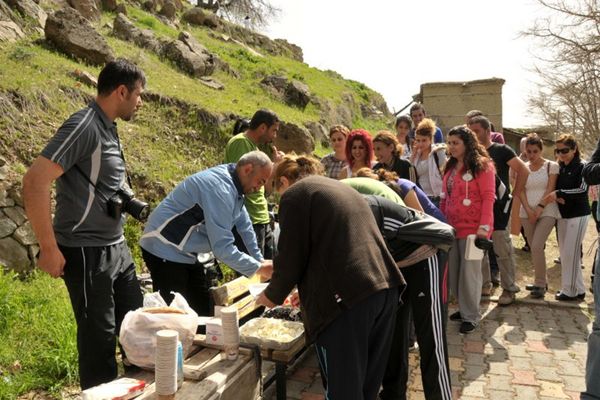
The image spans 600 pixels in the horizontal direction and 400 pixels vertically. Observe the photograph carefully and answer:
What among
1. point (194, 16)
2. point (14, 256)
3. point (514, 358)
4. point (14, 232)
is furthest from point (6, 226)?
point (194, 16)

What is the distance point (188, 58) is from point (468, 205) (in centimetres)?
1038

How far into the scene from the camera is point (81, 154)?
8.54ft

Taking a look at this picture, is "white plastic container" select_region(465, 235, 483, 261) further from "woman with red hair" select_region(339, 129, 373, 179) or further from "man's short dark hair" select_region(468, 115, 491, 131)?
"man's short dark hair" select_region(468, 115, 491, 131)

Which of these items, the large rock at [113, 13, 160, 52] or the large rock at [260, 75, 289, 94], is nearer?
the large rock at [113, 13, 160, 52]

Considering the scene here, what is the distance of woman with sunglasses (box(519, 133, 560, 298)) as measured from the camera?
5.74 m

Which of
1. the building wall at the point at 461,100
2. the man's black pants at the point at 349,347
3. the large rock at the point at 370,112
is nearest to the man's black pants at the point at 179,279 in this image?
the man's black pants at the point at 349,347

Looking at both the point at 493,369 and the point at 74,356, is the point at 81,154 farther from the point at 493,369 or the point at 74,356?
the point at 493,369

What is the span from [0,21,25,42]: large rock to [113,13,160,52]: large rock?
3999 mm

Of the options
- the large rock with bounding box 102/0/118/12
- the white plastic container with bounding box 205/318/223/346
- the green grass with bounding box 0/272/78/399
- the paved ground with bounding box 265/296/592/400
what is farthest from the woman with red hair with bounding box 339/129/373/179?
the large rock with bounding box 102/0/118/12

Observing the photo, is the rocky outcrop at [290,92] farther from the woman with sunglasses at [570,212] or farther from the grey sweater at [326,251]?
the grey sweater at [326,251]

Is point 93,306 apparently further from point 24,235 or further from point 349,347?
point 24,235

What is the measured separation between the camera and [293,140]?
36.9 feet

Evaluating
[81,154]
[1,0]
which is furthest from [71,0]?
[81,154]

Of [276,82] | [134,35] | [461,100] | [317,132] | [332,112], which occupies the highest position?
[134,35]
